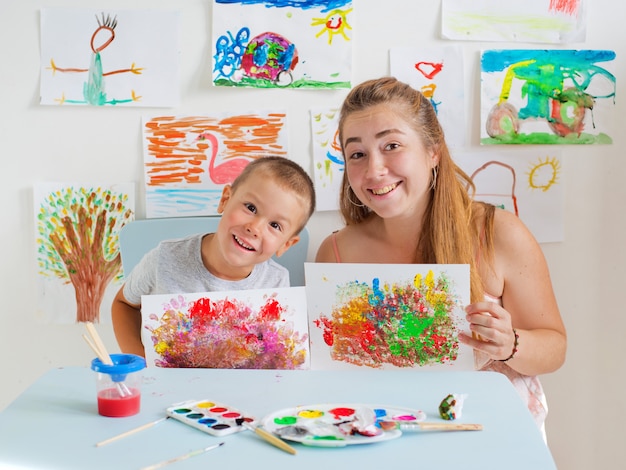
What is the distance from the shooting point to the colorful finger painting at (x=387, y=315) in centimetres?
129

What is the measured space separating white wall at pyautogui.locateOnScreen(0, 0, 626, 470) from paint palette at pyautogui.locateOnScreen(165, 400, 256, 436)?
0.84 metres

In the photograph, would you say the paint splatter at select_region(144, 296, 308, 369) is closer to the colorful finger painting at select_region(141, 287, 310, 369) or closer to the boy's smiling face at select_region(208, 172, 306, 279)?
the colorful finger painting at select_region(141, 287, 310, 369)

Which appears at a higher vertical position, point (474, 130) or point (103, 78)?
point (103, 78)

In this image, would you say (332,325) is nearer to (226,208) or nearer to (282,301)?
(282,301)

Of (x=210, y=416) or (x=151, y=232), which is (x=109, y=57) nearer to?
(x=151, y=232)

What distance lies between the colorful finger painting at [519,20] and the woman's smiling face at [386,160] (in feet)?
1.25

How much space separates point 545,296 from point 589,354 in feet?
1.24

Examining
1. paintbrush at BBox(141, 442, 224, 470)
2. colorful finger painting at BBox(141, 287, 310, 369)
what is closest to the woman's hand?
colorful finger painting at BBox(141, 287, 310, 369)

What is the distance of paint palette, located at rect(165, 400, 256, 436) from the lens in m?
0.97

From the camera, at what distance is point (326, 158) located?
1.81 metres

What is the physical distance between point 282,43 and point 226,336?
2.56ft

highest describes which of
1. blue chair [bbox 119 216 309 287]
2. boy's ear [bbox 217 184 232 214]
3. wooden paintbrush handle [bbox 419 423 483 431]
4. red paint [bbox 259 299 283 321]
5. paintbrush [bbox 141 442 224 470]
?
boy's ear [bbox 217 184 232 214]

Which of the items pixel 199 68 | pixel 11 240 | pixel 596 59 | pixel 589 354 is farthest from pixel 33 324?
pixel 596 59

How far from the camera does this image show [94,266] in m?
1.86
